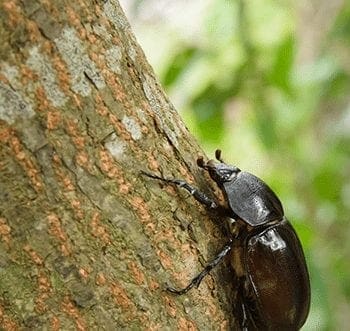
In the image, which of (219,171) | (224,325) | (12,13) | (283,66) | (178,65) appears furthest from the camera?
(178,65)

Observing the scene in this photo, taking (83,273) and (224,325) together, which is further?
(224,325)

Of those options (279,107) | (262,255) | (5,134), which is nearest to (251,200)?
(262,255)

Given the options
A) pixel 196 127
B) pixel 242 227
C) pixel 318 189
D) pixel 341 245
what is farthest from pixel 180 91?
pixel 242 227

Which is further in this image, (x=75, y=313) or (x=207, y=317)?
(x=207, y=317)

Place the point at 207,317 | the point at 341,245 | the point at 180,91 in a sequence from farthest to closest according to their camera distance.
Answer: the point at 341,245, the point at 180,91, the point at 207,317

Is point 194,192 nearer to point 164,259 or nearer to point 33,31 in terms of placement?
point 164,259

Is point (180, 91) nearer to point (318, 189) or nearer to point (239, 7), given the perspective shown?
point (239, 7)

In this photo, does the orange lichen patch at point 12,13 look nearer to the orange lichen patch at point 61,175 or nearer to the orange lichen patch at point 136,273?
the orange lichen patch at point 61,175

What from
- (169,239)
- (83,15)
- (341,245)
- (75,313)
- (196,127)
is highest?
(196,127)
